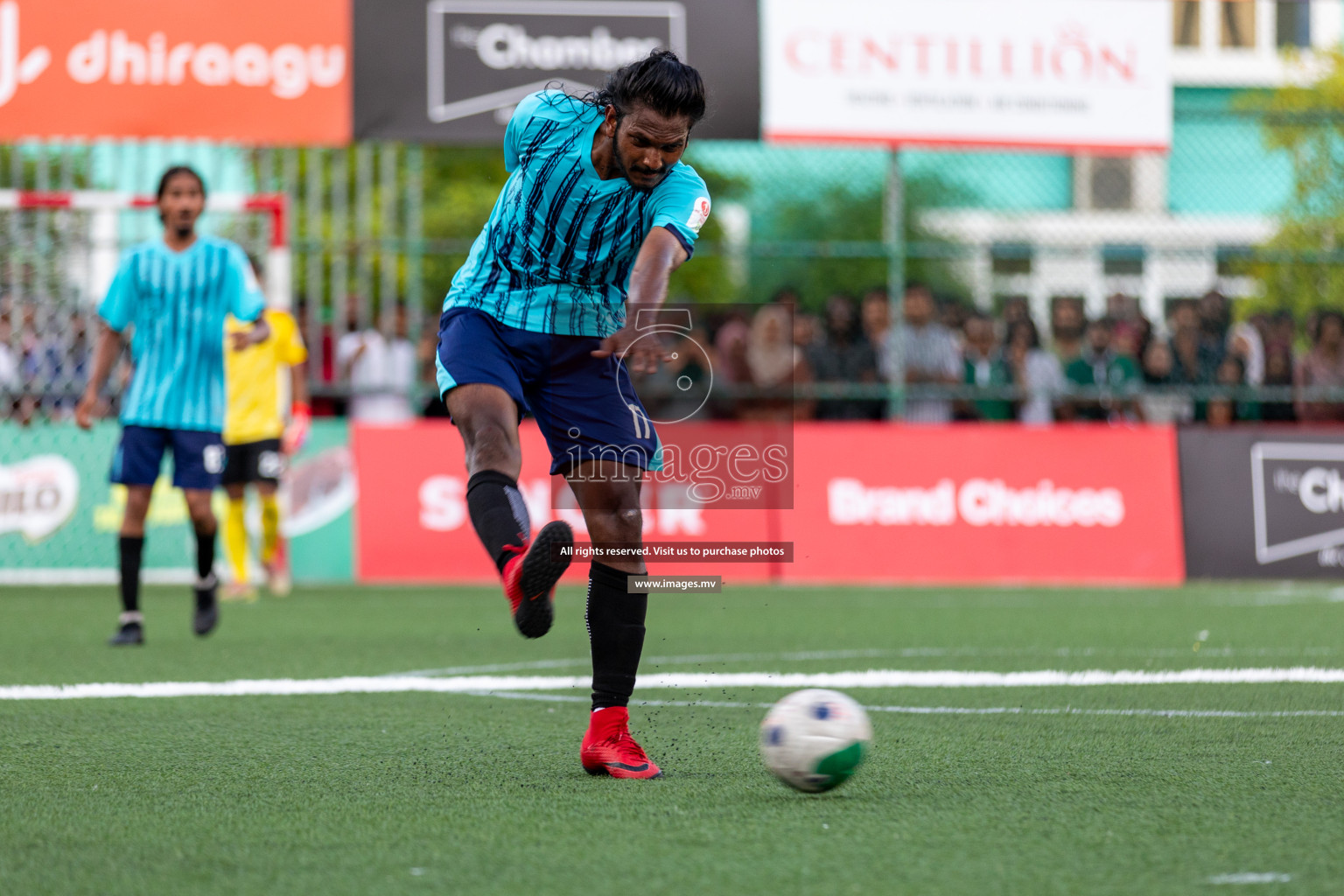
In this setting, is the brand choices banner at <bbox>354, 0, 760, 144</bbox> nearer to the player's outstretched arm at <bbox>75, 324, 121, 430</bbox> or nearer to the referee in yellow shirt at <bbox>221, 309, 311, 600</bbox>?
the referee in yellow shirt at <bbox>221, 309, 311, 600</bbox>

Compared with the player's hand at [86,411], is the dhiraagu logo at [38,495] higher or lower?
lower

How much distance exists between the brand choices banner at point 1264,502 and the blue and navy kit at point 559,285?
9494 millimetres

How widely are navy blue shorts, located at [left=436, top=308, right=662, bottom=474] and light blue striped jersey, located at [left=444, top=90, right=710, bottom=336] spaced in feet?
0.13

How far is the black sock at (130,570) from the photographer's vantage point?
27.4 ft

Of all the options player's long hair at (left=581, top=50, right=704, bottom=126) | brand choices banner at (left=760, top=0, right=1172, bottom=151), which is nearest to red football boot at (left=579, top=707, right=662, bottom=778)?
player's long hair at (left=581, top=50, right=704, bottom=126)

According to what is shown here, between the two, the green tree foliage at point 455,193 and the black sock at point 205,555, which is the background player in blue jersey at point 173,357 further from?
the green tree foliage at point 455,193

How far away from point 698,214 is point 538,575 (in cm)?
113

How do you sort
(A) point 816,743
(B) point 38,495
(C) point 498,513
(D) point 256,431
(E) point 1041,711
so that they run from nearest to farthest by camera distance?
(A) point 816,743 < (C) point 498,513 < (E) point 1041,711 < (D) point 256,431 < (B) point 38,495

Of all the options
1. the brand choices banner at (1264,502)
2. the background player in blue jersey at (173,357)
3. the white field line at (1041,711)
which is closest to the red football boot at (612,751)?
the white field line at (1041,711)

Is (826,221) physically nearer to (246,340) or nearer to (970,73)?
(970,73)

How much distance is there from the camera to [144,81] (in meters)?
13.0

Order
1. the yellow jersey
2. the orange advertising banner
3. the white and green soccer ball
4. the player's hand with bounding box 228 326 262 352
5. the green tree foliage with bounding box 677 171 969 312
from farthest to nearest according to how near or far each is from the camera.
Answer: the green tree foliage with bounding box 677 171 969 312 → the orange advertising banner → the yellow jersey → the player's hand with bounding box 228 326 262 352 → the white and green soccer ball

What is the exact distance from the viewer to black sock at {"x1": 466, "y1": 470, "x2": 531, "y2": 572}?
4180 mm

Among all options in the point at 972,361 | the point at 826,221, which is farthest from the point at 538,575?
the point at 826,221
